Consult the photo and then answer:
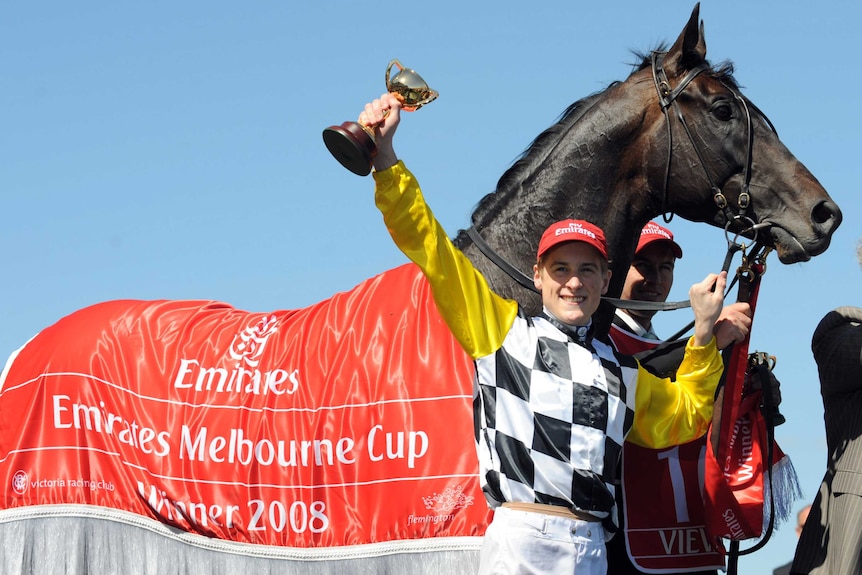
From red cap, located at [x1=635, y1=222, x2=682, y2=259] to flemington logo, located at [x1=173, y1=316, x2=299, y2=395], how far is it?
1.77 meters

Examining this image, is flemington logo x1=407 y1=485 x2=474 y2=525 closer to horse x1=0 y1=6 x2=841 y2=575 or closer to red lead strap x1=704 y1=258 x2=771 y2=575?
horse x1=0 y1=6 x2=841 y2=575

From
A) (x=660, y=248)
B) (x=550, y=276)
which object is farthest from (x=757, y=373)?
(x=550, y=276)

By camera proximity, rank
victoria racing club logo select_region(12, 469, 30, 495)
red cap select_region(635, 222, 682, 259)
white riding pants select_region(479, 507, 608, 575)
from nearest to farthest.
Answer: white riding pants select_region(479, 507, 608, 575) < victoria racing club logo select_region(12, 469, 30, 495) < red cap select_region(635, 222, 682, 259)

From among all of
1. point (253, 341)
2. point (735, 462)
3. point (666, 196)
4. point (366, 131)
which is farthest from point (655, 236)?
point (366, 131)

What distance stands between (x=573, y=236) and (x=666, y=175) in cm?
104

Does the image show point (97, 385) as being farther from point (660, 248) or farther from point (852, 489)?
point (852, 489)

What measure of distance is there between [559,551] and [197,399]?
2083 mm

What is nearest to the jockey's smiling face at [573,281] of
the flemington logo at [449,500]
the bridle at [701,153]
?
the flemington logo at [449,500]

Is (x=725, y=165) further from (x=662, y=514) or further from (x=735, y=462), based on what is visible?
(x=662, y=514)

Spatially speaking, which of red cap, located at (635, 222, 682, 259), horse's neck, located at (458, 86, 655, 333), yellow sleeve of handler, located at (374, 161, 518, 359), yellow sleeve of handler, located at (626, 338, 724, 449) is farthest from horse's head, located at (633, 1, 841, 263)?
yellow sleeve of handler, located at (374, 161, 518, 359)

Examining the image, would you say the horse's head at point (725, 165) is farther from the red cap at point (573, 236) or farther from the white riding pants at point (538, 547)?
the white riding pants at point (538, 547)

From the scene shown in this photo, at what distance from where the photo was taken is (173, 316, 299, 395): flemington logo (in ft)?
15.8

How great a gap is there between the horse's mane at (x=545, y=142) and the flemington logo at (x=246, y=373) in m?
1.08

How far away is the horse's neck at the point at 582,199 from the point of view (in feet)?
15.3
